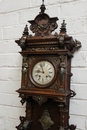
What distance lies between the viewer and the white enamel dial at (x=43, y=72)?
0.91 m

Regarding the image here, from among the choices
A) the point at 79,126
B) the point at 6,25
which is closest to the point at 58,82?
the point at 79,126

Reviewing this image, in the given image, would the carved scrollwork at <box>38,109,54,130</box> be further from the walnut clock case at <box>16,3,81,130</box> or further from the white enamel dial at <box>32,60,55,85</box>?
the white enamel dial at <box>32,60,55,85</box>

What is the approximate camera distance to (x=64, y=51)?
87cm

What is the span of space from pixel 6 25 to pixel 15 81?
0.39 metres

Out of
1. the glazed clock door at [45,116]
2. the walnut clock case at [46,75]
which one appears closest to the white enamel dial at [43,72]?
the walnut clock case at [46,75]

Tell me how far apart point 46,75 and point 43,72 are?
0.02m

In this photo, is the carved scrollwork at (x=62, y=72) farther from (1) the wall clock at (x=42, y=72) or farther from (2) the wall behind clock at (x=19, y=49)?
(2) the wall behind clock at (x=19, y=49)

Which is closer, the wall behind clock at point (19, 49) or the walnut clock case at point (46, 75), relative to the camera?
the walnut clock case at point (46, 75)

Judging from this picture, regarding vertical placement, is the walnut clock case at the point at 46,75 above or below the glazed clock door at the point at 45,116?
above

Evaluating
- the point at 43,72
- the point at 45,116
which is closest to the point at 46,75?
the point at 43,72

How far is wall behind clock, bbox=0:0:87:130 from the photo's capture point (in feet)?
3.24

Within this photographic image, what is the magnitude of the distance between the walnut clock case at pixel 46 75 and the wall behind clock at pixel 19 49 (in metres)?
0.05

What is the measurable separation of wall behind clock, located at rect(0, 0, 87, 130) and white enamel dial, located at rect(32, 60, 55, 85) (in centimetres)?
17

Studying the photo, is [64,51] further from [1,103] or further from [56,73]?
[1,103]
